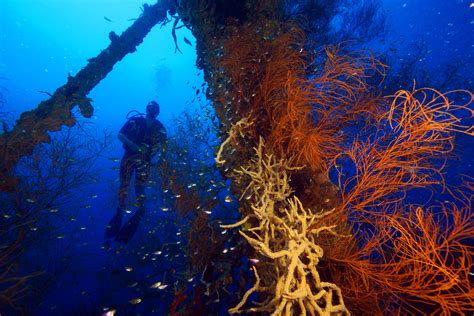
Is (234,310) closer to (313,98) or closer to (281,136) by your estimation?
(281,136)

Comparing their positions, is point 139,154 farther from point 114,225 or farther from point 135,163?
point 114,225

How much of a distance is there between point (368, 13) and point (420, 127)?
9.99m

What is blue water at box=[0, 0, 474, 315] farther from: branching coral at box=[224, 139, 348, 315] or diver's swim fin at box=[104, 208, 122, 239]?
branching coral at box=[224, 139, 348, 315]

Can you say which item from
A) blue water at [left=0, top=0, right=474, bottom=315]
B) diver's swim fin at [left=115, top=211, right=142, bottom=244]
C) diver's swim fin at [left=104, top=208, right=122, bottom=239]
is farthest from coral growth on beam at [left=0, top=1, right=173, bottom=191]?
diver's swim fin at [left=115, top=211, right=142, bottom=244]

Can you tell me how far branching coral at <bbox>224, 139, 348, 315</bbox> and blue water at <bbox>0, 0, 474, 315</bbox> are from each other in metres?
1.48

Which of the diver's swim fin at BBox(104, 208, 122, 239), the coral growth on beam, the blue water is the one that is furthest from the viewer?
the blue water

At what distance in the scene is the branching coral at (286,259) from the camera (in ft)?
6.54

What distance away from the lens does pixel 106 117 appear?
52031mm

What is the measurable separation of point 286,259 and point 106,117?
57.0m

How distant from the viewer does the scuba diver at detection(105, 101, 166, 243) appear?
7.61 m

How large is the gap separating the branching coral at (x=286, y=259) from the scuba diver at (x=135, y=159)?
4603 mm

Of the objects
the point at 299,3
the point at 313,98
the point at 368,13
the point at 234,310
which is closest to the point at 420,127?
the point at 313,98

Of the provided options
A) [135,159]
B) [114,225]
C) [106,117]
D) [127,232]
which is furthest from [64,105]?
[106,117]

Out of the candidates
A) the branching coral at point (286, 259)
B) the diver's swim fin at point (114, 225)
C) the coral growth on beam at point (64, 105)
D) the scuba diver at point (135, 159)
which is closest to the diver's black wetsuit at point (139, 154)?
the scuba diver at point (135, 159)
